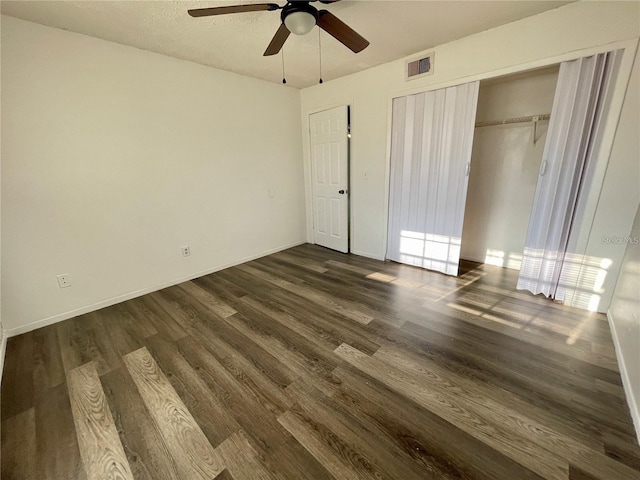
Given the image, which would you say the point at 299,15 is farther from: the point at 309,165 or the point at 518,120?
the point at 518,120

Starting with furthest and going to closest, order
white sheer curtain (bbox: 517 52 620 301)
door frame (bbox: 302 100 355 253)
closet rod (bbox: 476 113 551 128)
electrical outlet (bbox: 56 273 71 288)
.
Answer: door frame (bbox: 302 100 355 253)
closet rod (bbox: 476 113 551 128)
electrical outlet (bbox: 56 273 71 288)
white sheer curtain (bbox: 517 52 620 301)

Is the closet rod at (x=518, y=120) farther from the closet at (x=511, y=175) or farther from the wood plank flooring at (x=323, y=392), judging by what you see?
the wood plank flooring at (x=323, y=392)

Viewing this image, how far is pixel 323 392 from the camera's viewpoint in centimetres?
155

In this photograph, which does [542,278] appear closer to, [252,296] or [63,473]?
[252,296]

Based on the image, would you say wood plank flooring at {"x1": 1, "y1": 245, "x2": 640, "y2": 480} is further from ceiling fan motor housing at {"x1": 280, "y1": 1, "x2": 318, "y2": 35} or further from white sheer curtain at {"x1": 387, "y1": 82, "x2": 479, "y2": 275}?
ceiling fan motor housing at {"x1": 280, "y1": 1, "x2": 318, "y2": 35}

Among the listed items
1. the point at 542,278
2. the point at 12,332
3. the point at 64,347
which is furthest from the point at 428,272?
the point at 12,332

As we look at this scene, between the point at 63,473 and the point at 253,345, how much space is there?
107cm

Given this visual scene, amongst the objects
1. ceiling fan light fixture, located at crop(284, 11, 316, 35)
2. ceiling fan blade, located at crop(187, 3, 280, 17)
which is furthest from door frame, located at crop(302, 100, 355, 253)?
ceiling fan blade, located at crop(187, 3, 280, 17)

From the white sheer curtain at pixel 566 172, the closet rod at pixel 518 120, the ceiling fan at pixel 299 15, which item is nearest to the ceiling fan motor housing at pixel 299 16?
the ceiling fan at pixel 299 15

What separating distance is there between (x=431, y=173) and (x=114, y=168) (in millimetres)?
3261

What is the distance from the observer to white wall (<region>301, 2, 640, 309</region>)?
1.89m

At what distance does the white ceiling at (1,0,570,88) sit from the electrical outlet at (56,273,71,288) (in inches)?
79.4

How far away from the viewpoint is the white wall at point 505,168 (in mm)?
2895

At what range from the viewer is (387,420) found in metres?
1.36
